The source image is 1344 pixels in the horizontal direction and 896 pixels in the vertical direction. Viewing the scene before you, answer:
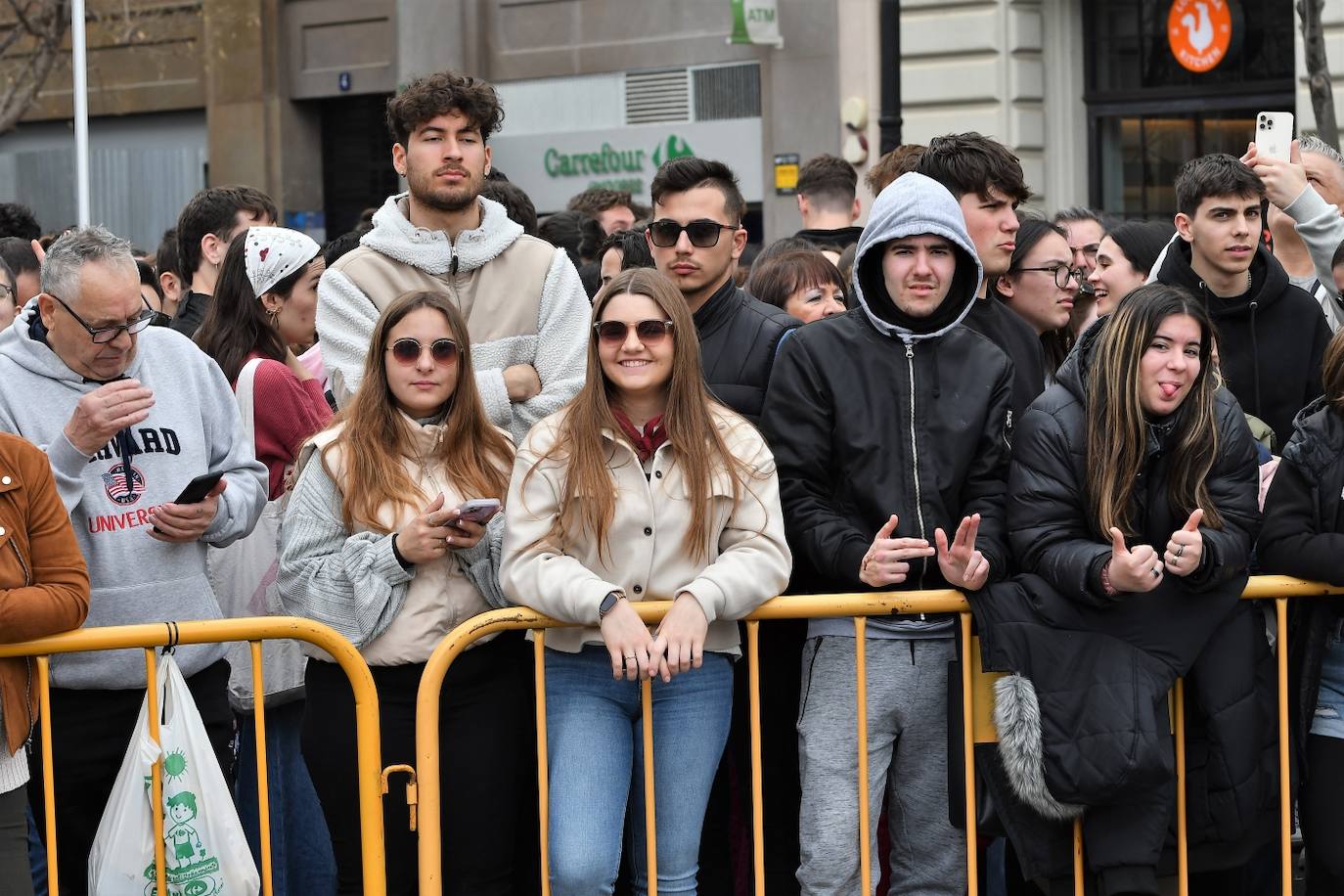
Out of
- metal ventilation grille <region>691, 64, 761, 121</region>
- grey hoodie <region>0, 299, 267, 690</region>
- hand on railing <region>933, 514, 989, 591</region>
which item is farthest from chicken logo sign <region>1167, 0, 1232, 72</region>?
grey hoodie <region>0, 299, 267, 690</region>

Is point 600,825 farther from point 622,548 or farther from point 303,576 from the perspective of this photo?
point 303,576

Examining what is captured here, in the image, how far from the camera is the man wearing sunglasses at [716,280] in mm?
5199

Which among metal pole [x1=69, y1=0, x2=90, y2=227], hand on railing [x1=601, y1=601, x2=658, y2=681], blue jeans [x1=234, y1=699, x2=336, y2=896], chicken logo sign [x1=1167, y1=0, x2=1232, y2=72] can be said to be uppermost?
chicken logo sign [x1=1167, y1=0, x2=1232, y2=72]

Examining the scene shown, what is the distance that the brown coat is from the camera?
4.25 meters

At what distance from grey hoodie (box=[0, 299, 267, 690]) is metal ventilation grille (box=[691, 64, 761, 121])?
1246 cm

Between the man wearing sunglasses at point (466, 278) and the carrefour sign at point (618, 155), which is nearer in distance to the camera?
the man wearing sunglasses at point (466, 278)

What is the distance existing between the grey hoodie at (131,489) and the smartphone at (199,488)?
107 mm

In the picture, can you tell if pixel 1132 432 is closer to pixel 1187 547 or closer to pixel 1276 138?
pixel 1187 547

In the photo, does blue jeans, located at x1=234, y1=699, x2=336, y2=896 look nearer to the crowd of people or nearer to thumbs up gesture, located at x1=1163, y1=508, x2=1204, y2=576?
the crowd of people

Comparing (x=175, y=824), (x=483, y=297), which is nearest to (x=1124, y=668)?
(x=483, y=297)

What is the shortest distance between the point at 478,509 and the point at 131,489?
3.50 ft

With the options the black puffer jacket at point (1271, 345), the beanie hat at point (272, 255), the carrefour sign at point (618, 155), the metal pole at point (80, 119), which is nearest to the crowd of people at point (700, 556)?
the beanie hat at point (272, 255)

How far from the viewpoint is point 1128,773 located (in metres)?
4.34

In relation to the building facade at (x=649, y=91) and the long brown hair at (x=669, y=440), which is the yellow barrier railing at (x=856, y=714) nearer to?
the long brown hair at (x=669, y=440)
